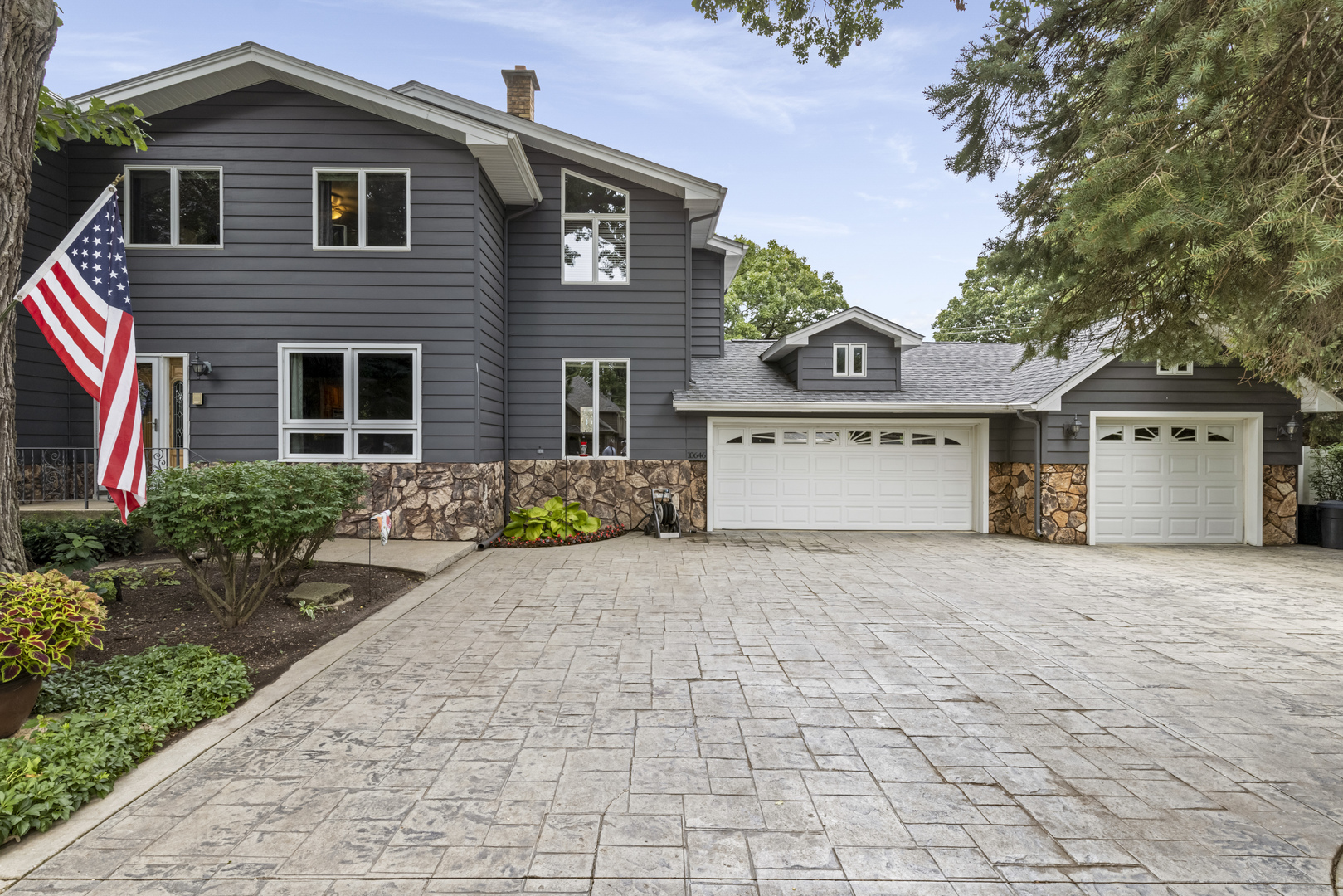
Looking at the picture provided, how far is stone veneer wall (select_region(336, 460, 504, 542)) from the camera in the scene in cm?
897

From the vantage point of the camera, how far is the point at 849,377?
11719 mm

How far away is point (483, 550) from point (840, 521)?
240 inches

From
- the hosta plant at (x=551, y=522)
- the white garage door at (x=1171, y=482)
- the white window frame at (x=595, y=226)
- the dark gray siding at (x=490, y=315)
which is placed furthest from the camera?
the white window frame at (x=595, y=226)

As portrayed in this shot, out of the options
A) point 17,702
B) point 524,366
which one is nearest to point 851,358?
point 524,366

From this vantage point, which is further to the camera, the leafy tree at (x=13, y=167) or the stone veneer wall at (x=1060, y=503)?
the stone veneer wall at (x=1060, y=503)

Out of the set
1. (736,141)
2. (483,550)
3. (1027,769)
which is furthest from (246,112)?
(736,141)

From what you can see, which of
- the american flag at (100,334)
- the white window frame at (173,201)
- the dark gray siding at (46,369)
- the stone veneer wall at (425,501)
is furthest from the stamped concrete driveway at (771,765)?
the dark gray siding at (46,369)

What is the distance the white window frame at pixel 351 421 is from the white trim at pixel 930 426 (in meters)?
4.65

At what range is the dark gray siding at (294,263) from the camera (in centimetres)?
902

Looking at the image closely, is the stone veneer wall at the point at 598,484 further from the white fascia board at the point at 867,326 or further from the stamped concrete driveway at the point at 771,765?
the stamped concrete driveway at the point at 771,765

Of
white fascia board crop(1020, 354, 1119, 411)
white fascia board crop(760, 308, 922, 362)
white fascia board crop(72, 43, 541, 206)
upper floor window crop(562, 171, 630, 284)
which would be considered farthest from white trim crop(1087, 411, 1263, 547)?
white fascia board crop(72, 43, 541, 206)

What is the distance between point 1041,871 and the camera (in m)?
2.20

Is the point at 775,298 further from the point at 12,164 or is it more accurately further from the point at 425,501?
the point at 12,164

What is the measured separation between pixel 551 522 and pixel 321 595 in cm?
434
